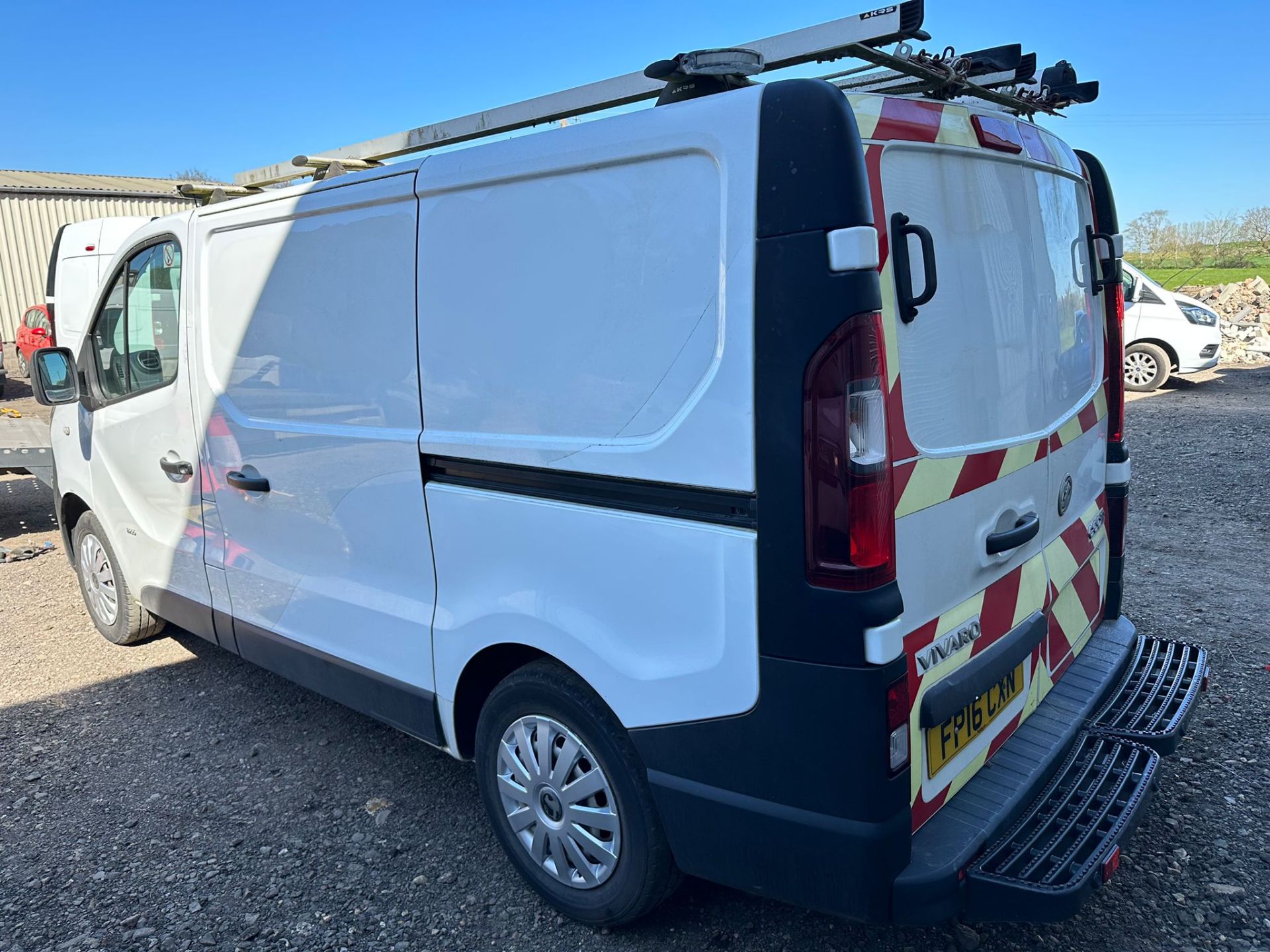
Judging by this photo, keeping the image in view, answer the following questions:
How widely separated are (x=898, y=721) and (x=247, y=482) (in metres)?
2.56

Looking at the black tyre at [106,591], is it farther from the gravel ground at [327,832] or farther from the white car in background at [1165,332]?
the white car in background at [1165,332]

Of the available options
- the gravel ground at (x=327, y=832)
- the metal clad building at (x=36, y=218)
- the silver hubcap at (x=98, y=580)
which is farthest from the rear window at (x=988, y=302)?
the metal clad building at (x=36, y=218)

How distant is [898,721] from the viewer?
6.57ft

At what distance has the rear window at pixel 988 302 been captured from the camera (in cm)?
209

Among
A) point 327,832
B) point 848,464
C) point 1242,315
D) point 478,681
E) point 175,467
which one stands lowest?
point 327,832

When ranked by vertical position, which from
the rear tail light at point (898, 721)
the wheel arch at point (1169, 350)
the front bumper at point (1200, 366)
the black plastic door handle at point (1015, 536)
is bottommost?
the rear tail light at point (898, 721)

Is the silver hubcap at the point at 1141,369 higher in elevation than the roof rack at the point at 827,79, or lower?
lower

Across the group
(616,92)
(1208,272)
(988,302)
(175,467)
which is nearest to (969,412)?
(988,302)

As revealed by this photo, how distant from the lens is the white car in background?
1274cm

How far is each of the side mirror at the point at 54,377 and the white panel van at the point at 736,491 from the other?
1599 mm

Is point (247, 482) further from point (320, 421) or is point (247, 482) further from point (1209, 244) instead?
point (1209, 244)

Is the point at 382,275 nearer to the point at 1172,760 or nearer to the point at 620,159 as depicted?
the point at 620,159

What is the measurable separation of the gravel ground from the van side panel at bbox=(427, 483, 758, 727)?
0.74 meters

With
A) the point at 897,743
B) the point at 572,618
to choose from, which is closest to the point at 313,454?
the point at 572,618
